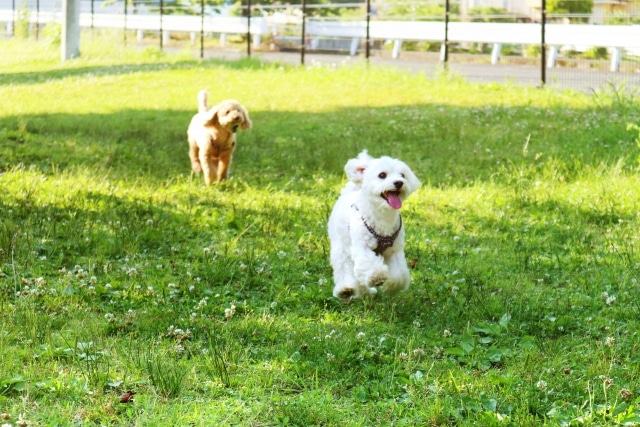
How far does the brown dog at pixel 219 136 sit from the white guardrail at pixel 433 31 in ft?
34.1

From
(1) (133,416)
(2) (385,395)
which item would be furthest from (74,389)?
(2) (385,395)

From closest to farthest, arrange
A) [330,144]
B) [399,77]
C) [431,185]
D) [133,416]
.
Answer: [133,416] < [431,185] < [330,144] < [399,77]

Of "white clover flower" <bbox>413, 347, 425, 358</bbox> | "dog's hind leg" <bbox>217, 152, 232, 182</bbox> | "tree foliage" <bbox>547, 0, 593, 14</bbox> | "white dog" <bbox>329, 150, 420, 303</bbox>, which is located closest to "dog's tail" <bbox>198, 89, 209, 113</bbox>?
"dog's hind leg" <bbox>217, 152, 232, 182</bbox>

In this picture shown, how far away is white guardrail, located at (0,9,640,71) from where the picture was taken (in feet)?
63.1

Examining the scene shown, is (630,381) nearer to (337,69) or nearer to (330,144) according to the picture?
(330,144)

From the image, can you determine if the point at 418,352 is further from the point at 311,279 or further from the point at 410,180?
the point at 311,279

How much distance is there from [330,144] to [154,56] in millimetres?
14935

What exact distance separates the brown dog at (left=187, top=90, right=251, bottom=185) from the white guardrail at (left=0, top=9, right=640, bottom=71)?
34.1 ft

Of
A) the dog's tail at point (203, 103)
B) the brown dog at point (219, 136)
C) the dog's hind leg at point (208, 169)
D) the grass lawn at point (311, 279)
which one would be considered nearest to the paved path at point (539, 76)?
the grass lawn at point (311, 279)

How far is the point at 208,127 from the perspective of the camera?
416 inches

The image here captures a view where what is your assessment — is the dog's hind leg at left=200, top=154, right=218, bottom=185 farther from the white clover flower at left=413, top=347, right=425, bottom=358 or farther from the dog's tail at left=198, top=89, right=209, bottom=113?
the white clover flower at left=413, top=347, right=425, bottom=358

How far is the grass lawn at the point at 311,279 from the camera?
4672 millimetres

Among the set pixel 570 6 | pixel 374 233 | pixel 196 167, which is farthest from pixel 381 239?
pixel 570 6

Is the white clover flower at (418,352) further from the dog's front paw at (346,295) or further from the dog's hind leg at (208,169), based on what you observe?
the dog's hind leg at (208,169)
